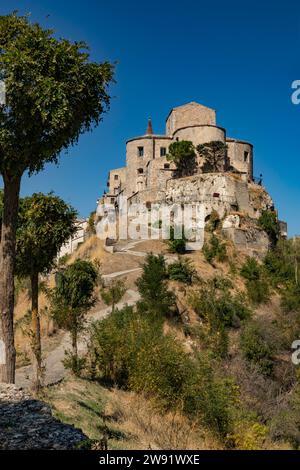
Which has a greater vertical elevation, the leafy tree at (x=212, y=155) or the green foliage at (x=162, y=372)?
the leafy tree at (x=212, y=155)

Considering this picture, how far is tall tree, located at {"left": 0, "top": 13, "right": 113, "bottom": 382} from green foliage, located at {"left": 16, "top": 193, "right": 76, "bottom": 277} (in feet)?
13.1

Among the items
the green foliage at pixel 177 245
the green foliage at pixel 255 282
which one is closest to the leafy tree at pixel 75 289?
the green foliage at pixel 177 245

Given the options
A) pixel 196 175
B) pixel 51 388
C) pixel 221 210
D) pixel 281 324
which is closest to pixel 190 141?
pixel 196 175

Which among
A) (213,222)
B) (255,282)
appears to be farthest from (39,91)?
(213,222)

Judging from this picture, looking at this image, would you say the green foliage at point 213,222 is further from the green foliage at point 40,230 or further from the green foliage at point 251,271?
the green foliage at point 40,230

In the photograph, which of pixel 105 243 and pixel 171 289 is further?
pixel 105 243

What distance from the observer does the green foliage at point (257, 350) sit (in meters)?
26.4

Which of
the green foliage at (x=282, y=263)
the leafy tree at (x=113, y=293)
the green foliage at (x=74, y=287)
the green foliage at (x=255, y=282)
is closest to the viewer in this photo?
the green foliage at (x=74, y=287)

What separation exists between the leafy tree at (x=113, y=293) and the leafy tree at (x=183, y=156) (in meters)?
22.7

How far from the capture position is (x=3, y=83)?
9.72 meters

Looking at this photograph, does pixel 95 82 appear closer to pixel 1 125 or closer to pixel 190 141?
pixel 1 125

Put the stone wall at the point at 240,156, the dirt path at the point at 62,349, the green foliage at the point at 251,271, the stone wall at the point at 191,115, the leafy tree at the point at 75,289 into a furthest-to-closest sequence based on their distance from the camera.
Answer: the stone wall at the point at 191,115 < the stone wall at the point at 240,156 < the green foliage at the point at 251,271 < the leafy tree at the point at 75,289 < the dirt path at the point at 62,349
